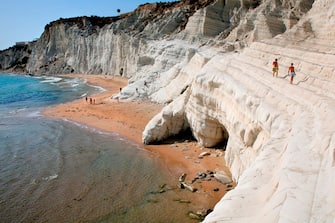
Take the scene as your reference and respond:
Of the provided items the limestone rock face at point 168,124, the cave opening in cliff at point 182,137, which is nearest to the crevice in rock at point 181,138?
the cave opening in cliff at point 182,137

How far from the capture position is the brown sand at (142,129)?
13.4m

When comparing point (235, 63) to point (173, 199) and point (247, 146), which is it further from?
point (173, 199)

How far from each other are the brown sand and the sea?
2.06 feet

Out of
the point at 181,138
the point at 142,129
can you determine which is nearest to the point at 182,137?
the point at 181,138

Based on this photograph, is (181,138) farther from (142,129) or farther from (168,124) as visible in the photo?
(142,129)

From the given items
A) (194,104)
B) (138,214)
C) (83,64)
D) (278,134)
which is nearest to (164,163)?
(194,104)

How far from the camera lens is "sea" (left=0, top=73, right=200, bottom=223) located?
1205 centimetres

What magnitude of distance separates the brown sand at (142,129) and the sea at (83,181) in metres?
0.63

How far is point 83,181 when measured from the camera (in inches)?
588

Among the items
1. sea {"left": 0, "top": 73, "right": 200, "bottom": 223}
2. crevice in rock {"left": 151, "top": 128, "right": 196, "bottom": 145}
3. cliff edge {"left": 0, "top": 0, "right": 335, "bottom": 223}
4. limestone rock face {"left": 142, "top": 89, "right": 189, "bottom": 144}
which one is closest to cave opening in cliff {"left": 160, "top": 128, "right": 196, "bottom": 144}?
crevice in rock {"left": 151, "top": 128, "right": 196, "bottom": 145}

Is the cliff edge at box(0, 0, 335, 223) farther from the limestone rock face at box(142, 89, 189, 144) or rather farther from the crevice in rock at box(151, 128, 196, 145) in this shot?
the crevice in rock at box(151, 128, 196, 145)

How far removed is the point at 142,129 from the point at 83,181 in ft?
26.5

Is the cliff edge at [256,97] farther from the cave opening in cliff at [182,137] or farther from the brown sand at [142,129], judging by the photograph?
the brown sand at [142,129]

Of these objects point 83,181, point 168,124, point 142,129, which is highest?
point 168,124
